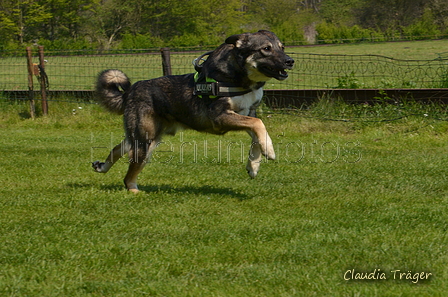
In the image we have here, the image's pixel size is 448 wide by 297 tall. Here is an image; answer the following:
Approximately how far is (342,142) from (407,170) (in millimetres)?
2773

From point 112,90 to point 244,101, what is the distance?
5.81ft

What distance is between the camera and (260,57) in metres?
5.79

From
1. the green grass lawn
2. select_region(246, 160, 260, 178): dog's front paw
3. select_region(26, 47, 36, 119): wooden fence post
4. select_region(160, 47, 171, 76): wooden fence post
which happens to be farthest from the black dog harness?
select_region(26, 47, 36, 119): wooden fence post

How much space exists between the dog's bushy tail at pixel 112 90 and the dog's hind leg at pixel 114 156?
425 mm

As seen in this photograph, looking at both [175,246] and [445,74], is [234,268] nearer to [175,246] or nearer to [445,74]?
[175,246]

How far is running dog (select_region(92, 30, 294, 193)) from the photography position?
19.1 feet

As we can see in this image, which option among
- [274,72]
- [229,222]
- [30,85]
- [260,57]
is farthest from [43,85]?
[229,222]

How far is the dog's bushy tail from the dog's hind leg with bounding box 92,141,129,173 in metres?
0.43

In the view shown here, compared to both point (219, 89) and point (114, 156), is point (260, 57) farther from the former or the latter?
point (114, 156)

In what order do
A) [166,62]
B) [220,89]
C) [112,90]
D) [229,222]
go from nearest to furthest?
[229,222] < [220,89] < [112,90] < [166,62]

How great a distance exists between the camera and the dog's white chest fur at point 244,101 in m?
5.94

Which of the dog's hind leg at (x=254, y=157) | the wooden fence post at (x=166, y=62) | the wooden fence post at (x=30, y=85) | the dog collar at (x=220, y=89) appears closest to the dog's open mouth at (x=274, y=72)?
the dog collar at (x=220, y=89)

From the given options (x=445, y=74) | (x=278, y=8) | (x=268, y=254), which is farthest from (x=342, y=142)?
(x=278, y=8)

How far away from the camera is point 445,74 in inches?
496
